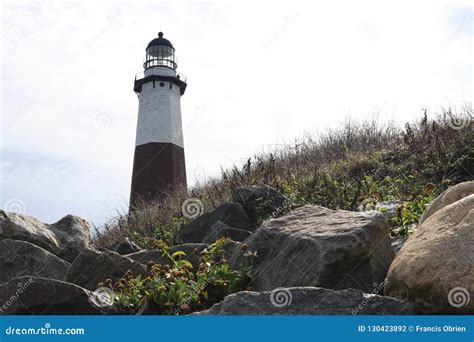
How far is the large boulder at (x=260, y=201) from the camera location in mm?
8773

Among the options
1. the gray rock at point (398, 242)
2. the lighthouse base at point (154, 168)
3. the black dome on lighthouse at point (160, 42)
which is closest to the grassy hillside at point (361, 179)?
the gray rock at point (398, 242)

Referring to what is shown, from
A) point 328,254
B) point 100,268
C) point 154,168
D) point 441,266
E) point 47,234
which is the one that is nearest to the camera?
point 441,266

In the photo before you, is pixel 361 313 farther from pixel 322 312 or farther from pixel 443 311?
pixel 443 311

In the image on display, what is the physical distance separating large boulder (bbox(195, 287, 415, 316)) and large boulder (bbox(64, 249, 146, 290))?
8.29 ft

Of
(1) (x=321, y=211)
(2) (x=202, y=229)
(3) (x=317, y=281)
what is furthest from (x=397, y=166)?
(3) (x=317, y=281)

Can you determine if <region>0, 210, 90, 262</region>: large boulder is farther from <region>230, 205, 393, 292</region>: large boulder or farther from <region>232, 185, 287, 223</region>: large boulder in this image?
<region>230, 205, 393, 292</region>: large boulder

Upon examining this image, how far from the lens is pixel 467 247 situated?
12.8 feet

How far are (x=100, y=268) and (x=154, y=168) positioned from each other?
20355 mm

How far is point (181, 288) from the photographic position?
5.01 m

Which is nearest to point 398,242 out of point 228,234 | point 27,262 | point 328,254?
point 328,254

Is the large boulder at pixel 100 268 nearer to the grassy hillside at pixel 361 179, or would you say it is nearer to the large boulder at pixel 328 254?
the large boulder at pixel 328 254

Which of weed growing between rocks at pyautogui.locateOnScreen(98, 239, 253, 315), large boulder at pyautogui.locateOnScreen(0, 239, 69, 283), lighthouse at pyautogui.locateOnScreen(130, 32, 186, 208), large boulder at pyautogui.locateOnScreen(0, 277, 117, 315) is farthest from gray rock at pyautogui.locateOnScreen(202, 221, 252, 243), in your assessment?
lighthouse at pyautogui.locateOnScreen(130, 32, 186, 208)

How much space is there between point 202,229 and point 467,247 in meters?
5.42

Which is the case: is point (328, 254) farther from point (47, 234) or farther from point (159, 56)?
point (159, 56)
